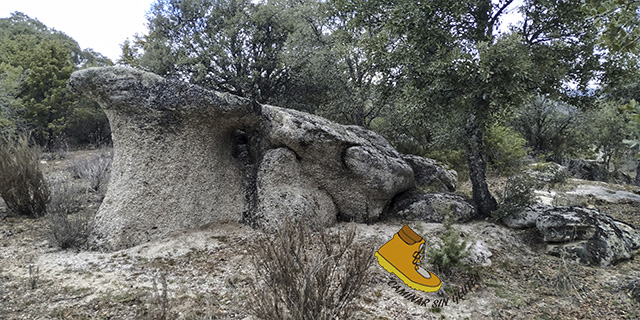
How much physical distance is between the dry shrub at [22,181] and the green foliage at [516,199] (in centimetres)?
825

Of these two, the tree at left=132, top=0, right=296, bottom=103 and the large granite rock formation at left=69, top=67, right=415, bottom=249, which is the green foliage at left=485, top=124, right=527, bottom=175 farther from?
the tree at left=132, top=0, right=296, bottom=103

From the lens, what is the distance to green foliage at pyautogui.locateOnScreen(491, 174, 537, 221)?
5.88m

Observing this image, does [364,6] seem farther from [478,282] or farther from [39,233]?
[39,233]

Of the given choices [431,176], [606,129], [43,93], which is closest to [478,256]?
[431,176]

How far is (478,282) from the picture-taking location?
407 cm

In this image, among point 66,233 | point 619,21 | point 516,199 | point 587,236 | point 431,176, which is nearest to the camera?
point 619,21

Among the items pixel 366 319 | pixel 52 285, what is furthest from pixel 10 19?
pixel 366 319

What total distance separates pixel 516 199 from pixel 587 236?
49.7 inches

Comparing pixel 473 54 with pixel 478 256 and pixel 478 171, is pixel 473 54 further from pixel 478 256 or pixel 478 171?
pixel 478 256

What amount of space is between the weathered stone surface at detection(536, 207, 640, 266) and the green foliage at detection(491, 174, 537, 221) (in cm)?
51

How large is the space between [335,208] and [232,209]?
1872 millimetres

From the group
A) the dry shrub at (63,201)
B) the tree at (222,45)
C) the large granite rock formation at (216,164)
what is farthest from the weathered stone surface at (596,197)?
the tree at (222,45)

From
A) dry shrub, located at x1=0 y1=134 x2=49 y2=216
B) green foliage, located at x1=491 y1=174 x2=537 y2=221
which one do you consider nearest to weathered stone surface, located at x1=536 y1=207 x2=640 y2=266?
green foliage, located at x1=491 y1=174 x2=537 y2=221

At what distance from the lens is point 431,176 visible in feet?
24.8
